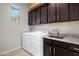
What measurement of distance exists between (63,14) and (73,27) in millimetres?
363

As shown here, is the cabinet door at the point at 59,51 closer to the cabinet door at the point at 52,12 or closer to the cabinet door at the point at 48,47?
the cabinet door at the point at 48,47

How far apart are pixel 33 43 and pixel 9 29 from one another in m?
0.89

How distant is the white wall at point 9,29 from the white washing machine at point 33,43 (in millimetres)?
203

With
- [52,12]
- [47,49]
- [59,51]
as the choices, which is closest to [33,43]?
[47,49]

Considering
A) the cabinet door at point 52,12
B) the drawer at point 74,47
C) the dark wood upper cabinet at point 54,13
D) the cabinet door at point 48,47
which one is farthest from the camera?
the cabinet door at point 52,12

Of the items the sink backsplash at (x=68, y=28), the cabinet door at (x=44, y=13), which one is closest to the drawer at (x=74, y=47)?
the sink backsplash at (x=68, y=28)

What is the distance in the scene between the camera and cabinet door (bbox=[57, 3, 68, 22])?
229 cm

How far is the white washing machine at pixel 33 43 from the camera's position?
2.78 m

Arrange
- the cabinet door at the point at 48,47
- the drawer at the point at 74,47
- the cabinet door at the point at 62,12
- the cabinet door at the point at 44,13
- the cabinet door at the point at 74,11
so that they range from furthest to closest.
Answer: the cabinet door at the point at 44,13 < the cabinet door at the point at 48,47 < the cabinet door at the point at 62,12 < the cabinet door at the point at 74,11 < the drawer at the point at 74,47

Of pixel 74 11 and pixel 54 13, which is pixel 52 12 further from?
pixel 74 11

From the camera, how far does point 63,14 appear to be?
7.79ft

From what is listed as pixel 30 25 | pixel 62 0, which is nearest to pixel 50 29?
pixel 30 25

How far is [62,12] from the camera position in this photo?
2406mm

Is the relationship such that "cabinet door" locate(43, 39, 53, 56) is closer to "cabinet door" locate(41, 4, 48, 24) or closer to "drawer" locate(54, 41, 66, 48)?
"drawer" locate(54, 41, 66, 48)
